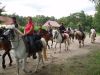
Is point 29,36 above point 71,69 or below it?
above

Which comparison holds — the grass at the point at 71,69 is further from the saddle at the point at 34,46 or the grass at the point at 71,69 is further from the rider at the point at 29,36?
the rider at the point at 29,36

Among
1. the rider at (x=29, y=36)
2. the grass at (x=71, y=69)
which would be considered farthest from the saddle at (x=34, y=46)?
the grass at (x=71, y=69)

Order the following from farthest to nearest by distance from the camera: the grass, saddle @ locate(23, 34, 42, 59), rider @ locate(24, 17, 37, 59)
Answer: the grass < rider @ locate(24, 17, 37, 59) < saddle @ locate(23, 34, 42, 59)

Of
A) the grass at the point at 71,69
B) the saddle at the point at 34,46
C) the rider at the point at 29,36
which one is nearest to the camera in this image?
the saddle at the point at 34,46

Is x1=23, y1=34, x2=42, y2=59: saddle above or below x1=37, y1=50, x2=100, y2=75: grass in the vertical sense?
above

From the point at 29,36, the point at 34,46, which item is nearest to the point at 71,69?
the point at 34,46

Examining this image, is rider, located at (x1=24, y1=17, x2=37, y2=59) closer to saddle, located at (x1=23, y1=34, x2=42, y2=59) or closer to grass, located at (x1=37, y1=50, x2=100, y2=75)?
saddle, located at (x1=23, y1=34, x2=42, y2=59)

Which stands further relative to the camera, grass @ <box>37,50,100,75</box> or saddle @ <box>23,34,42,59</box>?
grass @ <box>37,50,100,75</box>

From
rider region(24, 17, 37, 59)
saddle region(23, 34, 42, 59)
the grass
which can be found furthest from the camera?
the grass

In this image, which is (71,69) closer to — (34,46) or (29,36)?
(34,46)

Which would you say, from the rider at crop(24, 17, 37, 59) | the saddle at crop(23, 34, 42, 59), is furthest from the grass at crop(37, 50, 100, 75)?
the rider at crop(24, 17, 37, 59)

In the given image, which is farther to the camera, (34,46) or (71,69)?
(71,69)

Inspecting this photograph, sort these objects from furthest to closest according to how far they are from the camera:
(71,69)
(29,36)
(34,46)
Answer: (71,69) < (34,46) < (29,36)

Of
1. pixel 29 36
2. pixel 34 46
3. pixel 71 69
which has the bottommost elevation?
pixel 71 69
